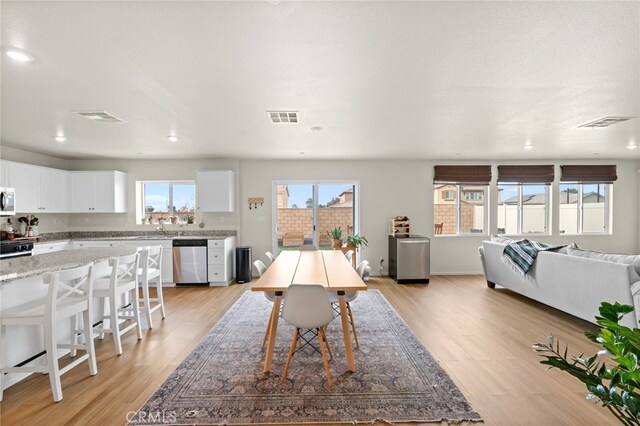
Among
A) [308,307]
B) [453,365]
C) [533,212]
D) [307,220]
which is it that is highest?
[533,212]

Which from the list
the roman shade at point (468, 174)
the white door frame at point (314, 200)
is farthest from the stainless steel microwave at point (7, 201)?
the roman shade at point (468, 174)

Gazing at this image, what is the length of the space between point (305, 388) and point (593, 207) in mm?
8037

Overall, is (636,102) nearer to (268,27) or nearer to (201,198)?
(268,27)

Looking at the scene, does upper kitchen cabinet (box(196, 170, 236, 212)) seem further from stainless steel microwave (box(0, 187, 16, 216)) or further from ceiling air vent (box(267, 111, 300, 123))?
ceiling air vent (box(267, 111, 300, 123))

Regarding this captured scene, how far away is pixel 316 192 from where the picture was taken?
22.5ft

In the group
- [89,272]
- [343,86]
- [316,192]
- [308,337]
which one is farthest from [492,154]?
[89,272]

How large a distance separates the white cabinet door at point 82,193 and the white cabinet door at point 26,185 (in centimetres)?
71

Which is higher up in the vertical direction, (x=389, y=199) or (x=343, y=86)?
(x=343, y=86)

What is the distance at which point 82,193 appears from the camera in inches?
244

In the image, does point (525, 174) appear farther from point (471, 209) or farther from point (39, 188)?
point (39, 188)

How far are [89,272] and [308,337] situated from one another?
217 cm

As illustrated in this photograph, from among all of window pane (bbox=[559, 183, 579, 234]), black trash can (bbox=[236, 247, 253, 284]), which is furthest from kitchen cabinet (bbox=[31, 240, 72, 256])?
window pane (bbox=[559, 183, 579, 234])

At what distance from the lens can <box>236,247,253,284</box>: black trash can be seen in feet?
20.4

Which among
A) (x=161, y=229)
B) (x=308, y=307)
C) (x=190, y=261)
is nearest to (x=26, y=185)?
(x=161, y=229)
